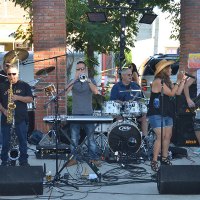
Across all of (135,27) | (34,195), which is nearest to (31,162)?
(34,195)

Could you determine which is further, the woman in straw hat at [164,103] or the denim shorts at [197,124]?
the denim shorts at [197,124]

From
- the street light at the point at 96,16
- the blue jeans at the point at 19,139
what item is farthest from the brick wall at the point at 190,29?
the blue jeans at the point at 19,139

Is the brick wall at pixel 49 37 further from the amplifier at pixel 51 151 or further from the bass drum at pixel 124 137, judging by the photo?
the bass drum at pixel 124 137

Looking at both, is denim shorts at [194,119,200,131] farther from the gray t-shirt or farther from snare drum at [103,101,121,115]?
the gray t-shirt

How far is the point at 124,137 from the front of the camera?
8.15 m

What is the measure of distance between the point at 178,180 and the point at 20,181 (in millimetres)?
2002

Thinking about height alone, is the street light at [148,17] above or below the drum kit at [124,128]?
above

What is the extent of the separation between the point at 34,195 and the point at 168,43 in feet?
117

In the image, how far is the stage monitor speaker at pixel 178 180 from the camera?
6020 millimetres

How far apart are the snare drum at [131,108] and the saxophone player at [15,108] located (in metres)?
1.69

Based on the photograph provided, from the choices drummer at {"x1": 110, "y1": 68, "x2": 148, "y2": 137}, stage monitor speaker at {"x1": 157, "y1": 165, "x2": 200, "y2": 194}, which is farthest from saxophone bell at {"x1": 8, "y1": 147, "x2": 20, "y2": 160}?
stage monitor speaker at {"x1": 157, "y1": 165, "x2": 200, "y2": 194}

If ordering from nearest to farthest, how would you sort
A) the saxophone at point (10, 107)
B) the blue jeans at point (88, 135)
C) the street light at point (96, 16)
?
the saxophone at point (10, 107) → the blue jeans at point (88, 135) → the street light at point (96, 16)

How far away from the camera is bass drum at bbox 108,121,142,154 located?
810 centimetres

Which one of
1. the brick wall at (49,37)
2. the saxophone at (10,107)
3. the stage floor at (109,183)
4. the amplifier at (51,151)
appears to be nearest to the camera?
the stage floor at (109,183)
